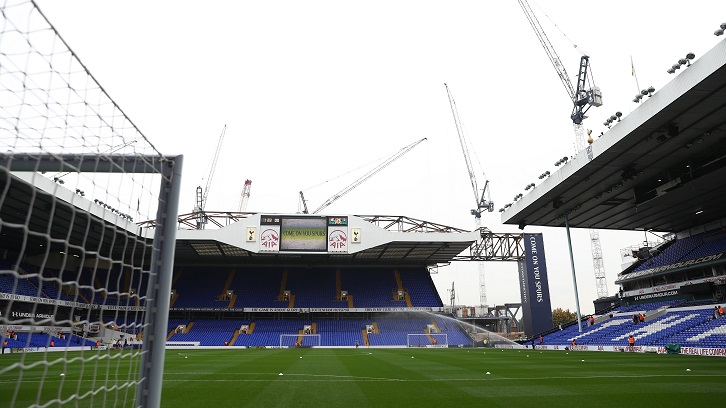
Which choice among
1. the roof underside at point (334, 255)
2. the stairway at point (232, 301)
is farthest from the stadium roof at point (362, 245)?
the stairway at point (232, 301)

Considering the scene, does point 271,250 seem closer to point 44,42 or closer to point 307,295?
point 307,295

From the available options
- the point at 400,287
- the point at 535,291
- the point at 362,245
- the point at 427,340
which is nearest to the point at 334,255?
the point at 362,245

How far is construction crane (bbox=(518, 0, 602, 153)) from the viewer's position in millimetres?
33531

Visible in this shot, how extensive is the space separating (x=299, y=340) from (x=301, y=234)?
10645 mm

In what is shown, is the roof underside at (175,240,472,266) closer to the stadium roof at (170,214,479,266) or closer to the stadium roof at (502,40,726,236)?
the stadium roof at (170,214,479,266)

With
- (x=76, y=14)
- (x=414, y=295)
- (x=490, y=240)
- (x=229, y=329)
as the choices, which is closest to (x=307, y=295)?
(x=229, y=329)

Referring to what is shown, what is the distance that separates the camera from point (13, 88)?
11.7 ft

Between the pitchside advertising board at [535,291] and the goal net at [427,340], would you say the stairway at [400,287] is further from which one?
the pitchside advertising board at [535,291]

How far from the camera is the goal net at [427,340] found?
4156 centimetres

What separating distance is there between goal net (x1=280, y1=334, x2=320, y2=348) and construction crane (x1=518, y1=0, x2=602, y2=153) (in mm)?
30070

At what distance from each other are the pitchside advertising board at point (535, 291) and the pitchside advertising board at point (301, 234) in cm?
1622

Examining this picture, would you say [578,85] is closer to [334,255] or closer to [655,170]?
[655,170]

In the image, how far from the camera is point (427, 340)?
4228 cm

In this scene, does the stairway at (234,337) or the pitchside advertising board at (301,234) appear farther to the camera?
the stairway at (234,337)
